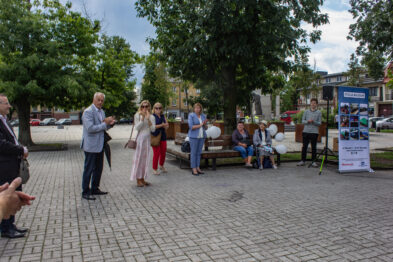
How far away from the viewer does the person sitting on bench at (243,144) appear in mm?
9648

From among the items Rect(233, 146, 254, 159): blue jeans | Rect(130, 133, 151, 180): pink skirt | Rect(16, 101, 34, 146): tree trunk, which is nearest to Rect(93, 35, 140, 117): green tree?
Rect(16, 101, 34, 146): tree trunk

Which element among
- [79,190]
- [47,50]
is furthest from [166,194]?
[47,50]

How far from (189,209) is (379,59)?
14.6m

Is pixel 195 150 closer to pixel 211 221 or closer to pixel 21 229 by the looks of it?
pixel 211 221

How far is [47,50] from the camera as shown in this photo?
1491 centimetres

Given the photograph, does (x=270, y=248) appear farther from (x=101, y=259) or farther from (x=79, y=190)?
(x=79, y=190)

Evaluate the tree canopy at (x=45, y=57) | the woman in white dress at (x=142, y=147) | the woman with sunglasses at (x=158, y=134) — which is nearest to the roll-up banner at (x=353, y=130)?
the woman with sunglasses at (x=158, y=134)

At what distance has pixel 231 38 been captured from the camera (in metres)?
9.61

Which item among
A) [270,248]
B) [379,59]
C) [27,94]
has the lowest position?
[270,248]

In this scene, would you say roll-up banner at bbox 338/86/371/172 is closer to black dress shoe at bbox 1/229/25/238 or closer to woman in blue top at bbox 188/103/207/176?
woman in blue top at bbox 188/103/207/176

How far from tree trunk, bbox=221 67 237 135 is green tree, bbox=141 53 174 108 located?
2.40m

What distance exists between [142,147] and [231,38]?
4566 mm

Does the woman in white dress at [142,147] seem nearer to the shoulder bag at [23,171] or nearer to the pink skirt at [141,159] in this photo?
the pink skirt at [141,159]

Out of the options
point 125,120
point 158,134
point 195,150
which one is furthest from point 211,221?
point 125,120
